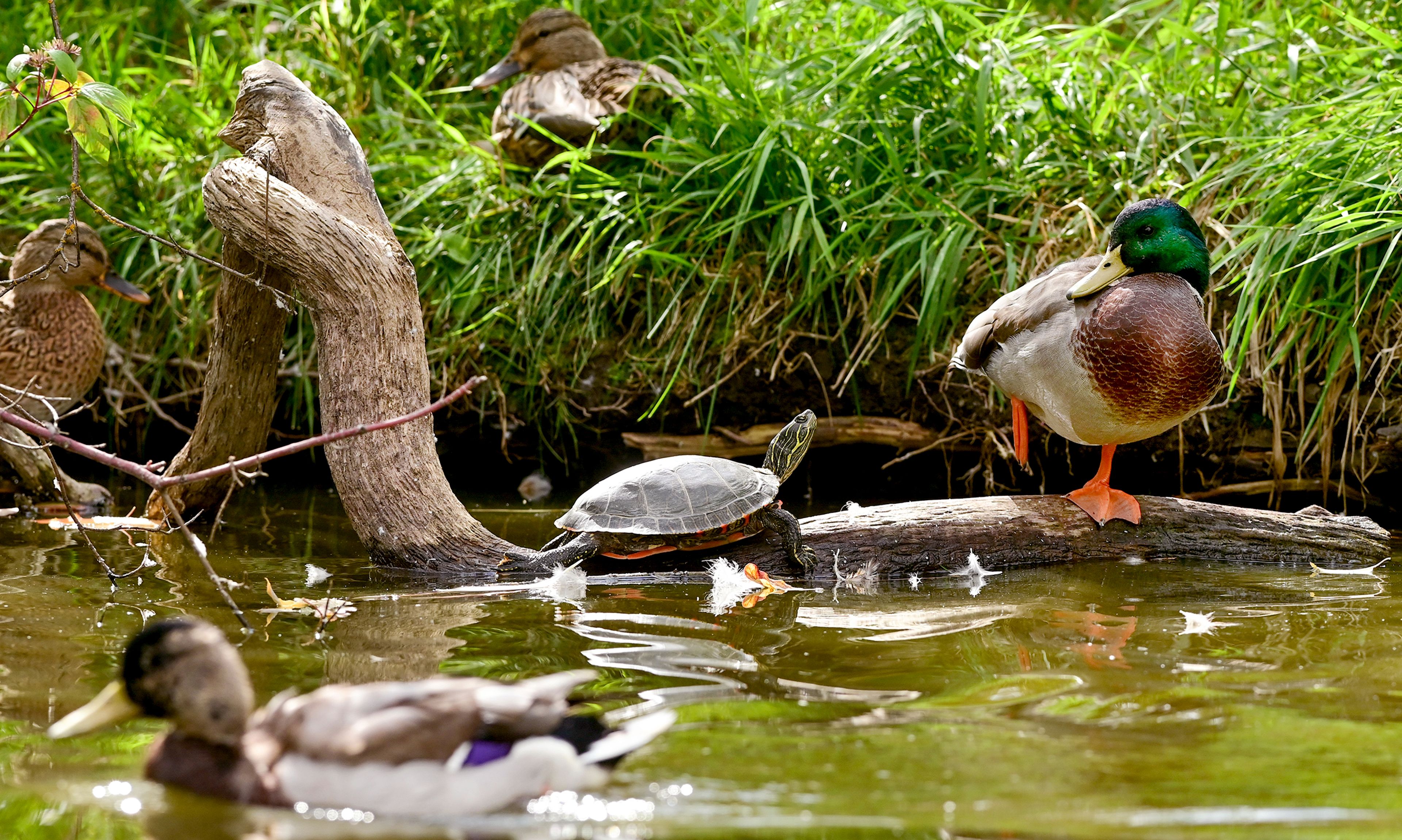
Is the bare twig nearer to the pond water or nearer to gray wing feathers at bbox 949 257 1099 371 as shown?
the pond water

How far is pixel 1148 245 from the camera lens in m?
3.95

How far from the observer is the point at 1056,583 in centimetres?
391

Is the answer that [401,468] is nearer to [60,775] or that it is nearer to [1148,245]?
[60,775]

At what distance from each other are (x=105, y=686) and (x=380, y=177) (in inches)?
157

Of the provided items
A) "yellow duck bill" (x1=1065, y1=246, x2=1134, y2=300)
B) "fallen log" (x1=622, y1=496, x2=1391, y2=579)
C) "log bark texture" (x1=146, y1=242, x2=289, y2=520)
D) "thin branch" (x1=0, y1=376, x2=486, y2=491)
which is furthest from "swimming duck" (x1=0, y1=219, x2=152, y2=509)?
"yellow duck bill" (x1=1065, y1=246, x2=1134, y2=300)

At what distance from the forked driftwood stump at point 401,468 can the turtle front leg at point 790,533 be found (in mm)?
44

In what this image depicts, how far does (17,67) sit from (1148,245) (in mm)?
3239

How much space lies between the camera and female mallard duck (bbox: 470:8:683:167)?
5859mm

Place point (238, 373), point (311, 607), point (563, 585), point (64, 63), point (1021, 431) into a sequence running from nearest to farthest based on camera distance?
point (64, 63) < point (311, 607) < point (563, 585) < point (1021, 431) < point (238, 373)

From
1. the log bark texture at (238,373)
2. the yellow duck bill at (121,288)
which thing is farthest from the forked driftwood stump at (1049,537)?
the yellow duck bill at (121,288)

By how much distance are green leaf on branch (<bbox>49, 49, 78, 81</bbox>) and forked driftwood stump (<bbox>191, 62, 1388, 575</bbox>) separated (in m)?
0.88

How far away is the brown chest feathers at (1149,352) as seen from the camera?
3.73 metres

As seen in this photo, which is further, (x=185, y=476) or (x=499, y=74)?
(x=499, y=74)

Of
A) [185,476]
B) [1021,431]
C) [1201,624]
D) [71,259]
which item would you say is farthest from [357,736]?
[71,259]
